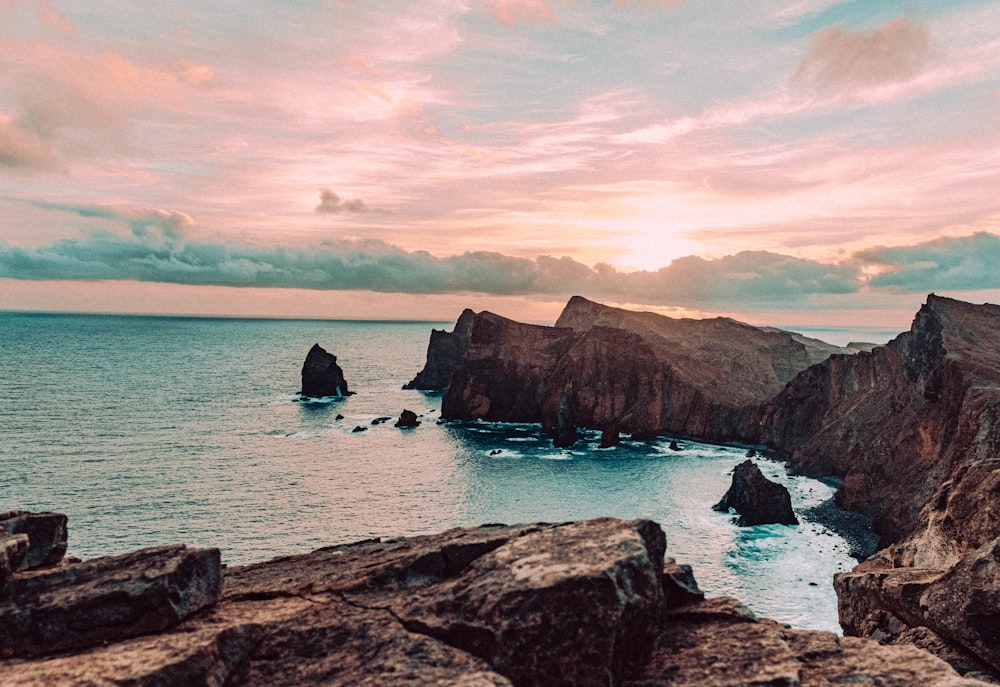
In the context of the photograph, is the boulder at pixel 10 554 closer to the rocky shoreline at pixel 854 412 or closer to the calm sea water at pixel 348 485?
the rocky shoreline at pixel 854 412

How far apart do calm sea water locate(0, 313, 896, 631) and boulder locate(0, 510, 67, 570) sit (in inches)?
1911

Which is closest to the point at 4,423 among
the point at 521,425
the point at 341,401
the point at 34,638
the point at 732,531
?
the point at 341,401

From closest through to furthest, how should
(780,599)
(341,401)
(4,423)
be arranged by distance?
1. (780,599)
2. (4,423)
3. (341,401)

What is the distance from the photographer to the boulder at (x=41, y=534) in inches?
487

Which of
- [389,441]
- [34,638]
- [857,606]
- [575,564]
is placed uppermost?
[575,564]

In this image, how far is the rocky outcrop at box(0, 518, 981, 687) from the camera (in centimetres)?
854

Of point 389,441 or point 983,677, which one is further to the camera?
point 389,441

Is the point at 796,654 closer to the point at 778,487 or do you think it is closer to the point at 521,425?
the point at 778,487

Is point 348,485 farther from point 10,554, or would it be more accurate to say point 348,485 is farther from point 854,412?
point 10,554

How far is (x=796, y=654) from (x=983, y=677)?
5.78m

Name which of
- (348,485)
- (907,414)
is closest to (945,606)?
(907,414)

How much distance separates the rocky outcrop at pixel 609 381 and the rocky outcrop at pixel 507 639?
357 ft

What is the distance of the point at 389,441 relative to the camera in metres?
118

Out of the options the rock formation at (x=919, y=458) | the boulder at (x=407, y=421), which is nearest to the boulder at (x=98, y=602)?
the rock formation at (x=919, y=458)
